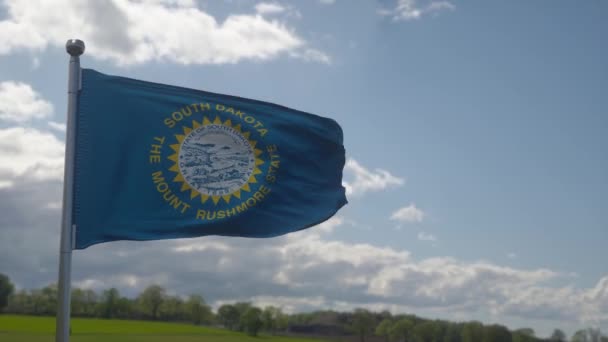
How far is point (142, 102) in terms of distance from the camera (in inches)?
518

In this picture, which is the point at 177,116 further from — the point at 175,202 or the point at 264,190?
the point at 264,190

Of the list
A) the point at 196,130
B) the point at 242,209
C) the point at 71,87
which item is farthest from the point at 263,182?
the point at 71,87

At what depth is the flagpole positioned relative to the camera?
11305mm

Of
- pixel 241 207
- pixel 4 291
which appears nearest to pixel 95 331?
pixel 4 291

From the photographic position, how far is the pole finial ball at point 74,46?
40.1 feet

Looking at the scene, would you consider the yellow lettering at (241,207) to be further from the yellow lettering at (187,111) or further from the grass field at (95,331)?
the grass field at (95,331)

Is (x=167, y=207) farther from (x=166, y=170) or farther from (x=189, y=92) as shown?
(x=189, y=92)

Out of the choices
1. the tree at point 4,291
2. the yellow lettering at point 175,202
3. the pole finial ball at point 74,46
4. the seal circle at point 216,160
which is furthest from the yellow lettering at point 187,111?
the tree at point 4,291

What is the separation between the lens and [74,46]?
12.2m

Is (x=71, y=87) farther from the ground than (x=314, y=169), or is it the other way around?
(x=71, y=87)

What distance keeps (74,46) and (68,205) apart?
2.68m

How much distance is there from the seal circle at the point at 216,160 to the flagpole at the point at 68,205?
2118 mm

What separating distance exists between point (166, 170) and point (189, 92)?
61.7 inches

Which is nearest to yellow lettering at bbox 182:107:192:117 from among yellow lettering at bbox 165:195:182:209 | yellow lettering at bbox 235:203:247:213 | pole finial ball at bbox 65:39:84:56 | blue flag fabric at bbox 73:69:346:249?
blue flag fabric at bbox 73:69:346:249
